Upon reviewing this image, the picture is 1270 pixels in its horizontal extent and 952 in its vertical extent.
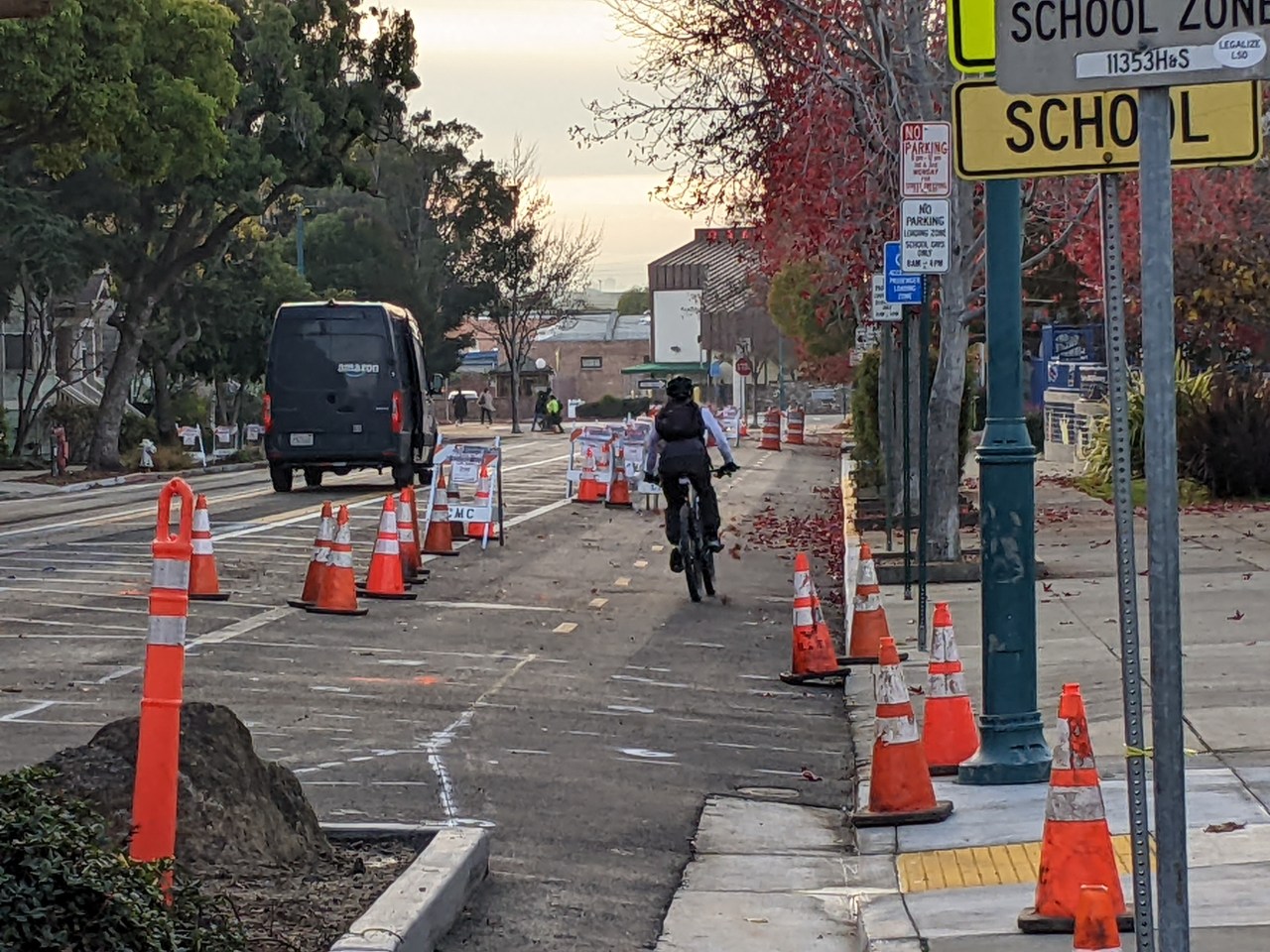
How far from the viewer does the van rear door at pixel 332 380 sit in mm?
27906

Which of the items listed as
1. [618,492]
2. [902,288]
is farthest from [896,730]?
[618,492]

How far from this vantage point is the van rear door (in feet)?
91.6

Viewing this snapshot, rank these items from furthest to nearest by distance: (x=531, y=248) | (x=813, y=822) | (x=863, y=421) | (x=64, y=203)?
(x=531, y=248), (x=64, y=203), (x=863, y=421), (x=813, y=822)

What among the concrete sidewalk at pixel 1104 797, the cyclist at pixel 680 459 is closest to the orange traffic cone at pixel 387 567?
the cyclist at pixel 680 459

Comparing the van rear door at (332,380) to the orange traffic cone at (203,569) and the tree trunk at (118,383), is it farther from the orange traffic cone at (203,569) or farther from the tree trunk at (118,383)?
the tree trunk at (118,383)

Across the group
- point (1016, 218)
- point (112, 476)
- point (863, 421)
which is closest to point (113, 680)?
point (1016, 218)

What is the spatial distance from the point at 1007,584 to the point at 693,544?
7622mm

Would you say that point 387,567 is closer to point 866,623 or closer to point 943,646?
point 866,623

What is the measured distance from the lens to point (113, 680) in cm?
1120

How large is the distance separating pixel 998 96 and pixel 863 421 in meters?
23.3

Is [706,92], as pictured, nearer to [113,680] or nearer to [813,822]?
[113,680]

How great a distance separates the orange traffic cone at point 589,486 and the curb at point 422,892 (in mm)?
21186

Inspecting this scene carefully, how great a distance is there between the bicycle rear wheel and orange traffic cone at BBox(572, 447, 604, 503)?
12.0m

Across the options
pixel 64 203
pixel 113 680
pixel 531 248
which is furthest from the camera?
pixel 531 248
